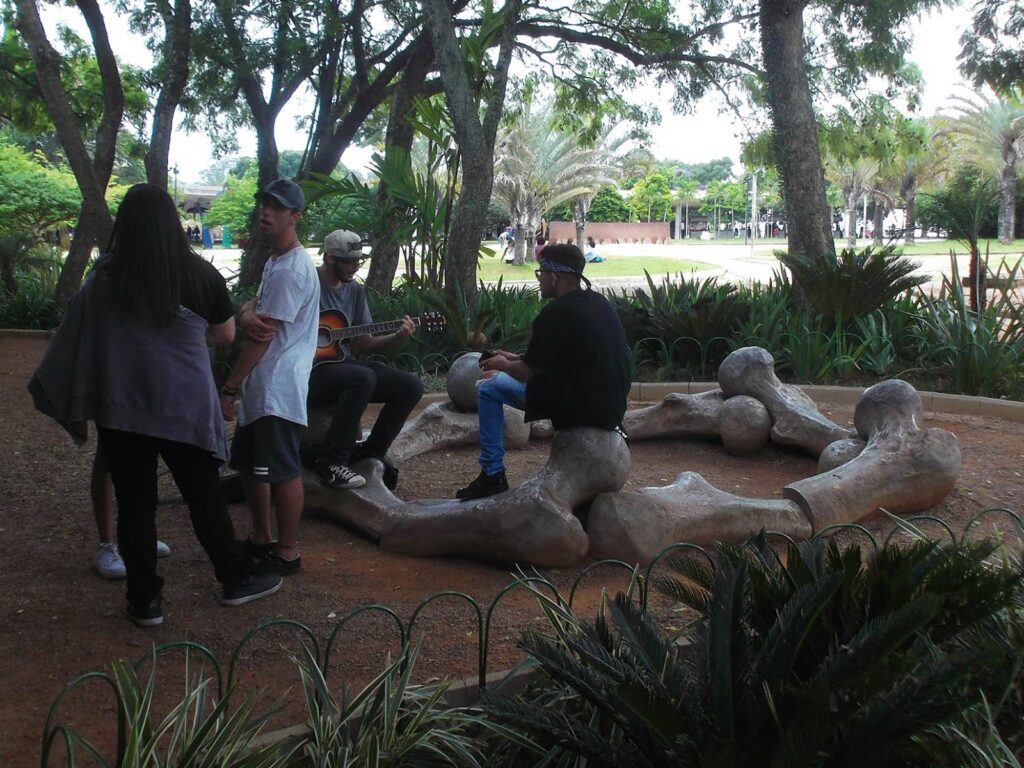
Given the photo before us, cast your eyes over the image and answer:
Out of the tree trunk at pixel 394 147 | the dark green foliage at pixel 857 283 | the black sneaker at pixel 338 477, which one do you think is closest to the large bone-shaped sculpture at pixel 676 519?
the black sneaker at pixel 338 477

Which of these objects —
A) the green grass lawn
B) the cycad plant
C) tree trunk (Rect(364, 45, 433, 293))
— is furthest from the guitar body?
the green grass lawn

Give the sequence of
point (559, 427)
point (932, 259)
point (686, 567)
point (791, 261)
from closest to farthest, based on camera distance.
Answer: point (686, 567), point (559, 427), point (791, 261), point (932, 259)

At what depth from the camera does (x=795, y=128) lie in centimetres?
999

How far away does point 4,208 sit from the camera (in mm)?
22984

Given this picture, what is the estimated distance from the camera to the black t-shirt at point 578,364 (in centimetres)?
412

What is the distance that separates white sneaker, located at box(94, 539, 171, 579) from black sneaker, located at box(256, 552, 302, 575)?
1.83 feet

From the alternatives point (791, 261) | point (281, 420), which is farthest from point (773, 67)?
point (281, 420)

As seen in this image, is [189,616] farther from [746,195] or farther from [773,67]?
[746,195]

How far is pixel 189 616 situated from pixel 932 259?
104 ft

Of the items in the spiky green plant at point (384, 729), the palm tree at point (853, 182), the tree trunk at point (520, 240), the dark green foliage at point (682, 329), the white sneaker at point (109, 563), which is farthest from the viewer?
the palm tree at point (853, 182)

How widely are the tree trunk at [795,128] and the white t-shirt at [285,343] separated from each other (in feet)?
24.0

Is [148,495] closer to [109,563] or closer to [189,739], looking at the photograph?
[109,563]

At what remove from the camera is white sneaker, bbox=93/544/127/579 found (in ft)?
12.8

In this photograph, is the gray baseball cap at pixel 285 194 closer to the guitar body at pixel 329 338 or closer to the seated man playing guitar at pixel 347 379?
the seated man playing guitar at pixel 347 379
